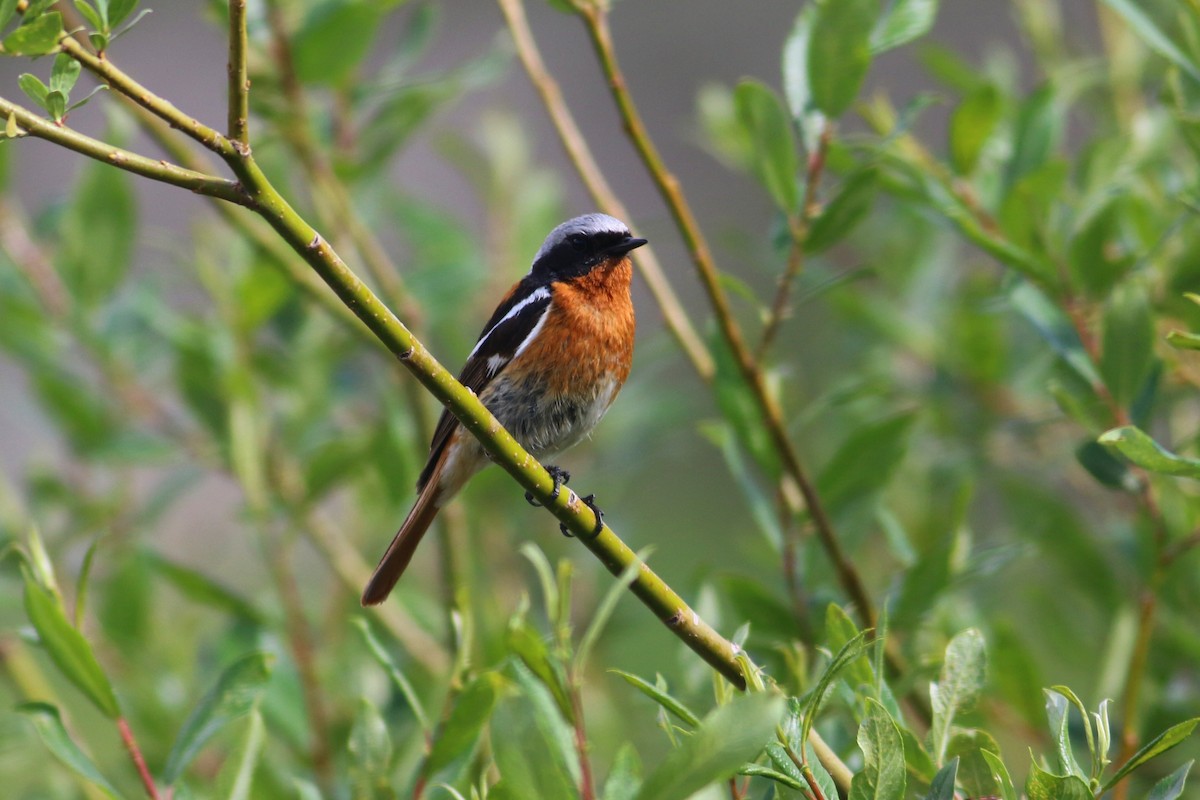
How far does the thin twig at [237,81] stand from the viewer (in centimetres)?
158

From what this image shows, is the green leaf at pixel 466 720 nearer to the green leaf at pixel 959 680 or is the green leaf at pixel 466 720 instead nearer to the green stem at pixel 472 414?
the green stem at pixel 472 414

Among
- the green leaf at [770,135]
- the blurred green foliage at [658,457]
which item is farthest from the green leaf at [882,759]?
the green leaf at [770,135]

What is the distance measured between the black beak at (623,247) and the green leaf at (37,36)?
210 cm

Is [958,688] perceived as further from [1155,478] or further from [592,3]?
[592,3]

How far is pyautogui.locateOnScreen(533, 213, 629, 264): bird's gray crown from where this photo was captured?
3.74 metres

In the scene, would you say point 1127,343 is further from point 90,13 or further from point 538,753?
point 90,13

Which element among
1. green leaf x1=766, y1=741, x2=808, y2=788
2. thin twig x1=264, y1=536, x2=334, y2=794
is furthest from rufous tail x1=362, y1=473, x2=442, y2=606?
green leaf x1=766, y1=741, x2=808, y2=788

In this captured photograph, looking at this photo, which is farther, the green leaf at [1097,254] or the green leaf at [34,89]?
the green leaf at [1097,254]

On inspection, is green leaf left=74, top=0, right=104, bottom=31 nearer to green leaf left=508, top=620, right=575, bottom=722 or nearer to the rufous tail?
green leaf left=508, top=620, right=575, bottom=722

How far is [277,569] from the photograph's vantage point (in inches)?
132

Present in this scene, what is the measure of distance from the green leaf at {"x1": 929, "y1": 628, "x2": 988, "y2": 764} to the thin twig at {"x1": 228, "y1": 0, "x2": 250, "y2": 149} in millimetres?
1263

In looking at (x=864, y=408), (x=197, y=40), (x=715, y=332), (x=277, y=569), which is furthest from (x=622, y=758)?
(x=197, y=40)

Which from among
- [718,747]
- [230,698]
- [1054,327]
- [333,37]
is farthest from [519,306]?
[718,747]

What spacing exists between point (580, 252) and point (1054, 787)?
8.75 ft
